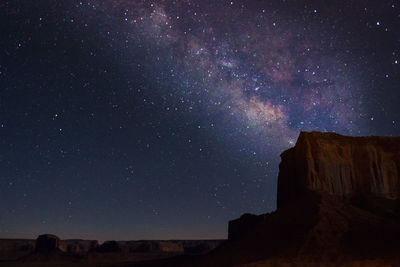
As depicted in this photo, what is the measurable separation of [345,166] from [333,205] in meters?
9.33

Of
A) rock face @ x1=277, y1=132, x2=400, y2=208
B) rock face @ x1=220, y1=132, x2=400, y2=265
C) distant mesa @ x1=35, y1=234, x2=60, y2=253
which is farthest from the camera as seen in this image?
distant mesa @ x1=35, y1=234, x2=60, y2=253

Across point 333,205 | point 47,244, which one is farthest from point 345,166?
point 47,244

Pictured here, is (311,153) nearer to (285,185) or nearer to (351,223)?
(285,185)

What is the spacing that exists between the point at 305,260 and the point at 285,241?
4827 millimetres

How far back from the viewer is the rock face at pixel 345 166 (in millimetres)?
42219

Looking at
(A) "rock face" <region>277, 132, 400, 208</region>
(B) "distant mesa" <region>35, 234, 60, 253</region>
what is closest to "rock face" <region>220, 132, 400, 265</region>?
(A) "rock face" <region>277, 132, 400, 208</region>

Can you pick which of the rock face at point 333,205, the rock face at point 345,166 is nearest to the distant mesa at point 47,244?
the rock face at point 333,205

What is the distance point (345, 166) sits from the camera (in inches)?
1703

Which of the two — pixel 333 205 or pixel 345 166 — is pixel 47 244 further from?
pixel 333 205

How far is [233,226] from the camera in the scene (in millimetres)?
61438

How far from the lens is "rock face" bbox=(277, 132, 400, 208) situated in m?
42.2

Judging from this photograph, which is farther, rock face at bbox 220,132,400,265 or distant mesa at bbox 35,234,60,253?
distant mesa at bbox 35,234,60,253

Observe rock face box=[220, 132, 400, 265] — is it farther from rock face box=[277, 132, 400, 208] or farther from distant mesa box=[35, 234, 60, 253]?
distant mesa box=[35, 234, 60, 253]

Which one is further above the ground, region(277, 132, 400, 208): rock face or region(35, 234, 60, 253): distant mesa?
region(277, 132, 400, 208): rock face
